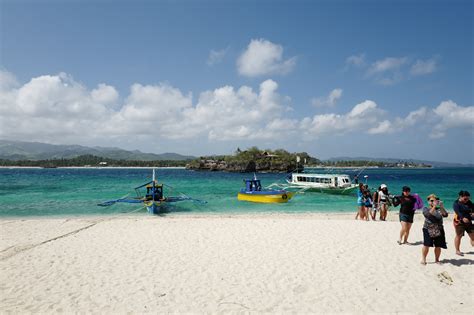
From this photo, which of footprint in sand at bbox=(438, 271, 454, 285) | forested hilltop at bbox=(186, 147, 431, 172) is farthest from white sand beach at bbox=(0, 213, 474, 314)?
forested hilltop at bbox=(186, 147, 431, 172)

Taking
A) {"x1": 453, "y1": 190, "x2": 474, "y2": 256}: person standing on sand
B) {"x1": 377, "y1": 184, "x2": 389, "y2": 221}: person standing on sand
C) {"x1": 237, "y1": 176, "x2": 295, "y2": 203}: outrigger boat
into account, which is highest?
{"x1": 453, "y1": 190, "x2": 474, "y2": 256}: person standing on sand

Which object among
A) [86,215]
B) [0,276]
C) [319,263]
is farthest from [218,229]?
[86,215]

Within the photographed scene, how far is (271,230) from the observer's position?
1240cm

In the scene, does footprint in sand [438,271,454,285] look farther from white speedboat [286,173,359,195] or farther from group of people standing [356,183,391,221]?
white speedboat [286,173,359,195]

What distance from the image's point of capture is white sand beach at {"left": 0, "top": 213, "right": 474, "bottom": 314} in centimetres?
588

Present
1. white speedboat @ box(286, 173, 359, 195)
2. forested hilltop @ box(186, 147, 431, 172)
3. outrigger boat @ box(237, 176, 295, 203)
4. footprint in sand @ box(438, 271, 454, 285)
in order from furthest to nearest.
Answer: forested hilltop @ box(186, 147, 431, 172)
white speedboat @ box(286, 173, 359, 195)
outrigger boat @ box(237, 176, 295, 203)
footprint in sand @ box(438, 271, 454, 285)

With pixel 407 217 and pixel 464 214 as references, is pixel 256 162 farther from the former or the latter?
pixel 464 214

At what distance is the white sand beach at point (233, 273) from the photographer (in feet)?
19.3

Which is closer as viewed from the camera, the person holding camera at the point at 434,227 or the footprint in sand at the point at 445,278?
the footprint in sand at the point at 445,278

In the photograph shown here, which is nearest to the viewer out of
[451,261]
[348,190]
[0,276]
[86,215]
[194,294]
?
[194,294]

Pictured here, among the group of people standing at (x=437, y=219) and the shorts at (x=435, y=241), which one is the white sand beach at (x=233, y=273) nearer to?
the group of people standing at (x=437, y=219)

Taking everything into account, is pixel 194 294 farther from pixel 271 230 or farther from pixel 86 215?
pixel 86 215

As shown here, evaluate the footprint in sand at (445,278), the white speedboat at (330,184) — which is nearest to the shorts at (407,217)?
the footprint in sand at (445,278)

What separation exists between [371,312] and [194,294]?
146 inches
